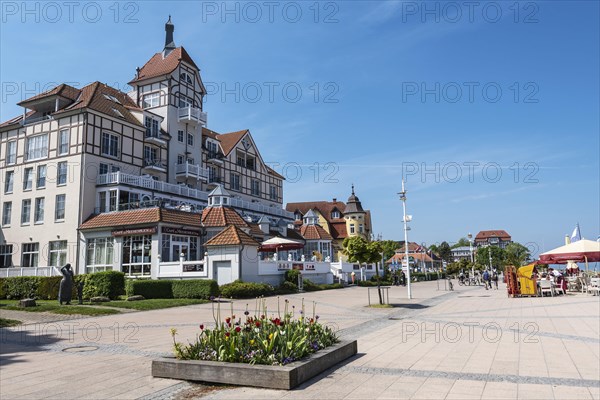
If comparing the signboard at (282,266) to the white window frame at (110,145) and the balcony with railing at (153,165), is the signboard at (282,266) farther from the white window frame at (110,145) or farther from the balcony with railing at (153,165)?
the white window frame at (110,145)

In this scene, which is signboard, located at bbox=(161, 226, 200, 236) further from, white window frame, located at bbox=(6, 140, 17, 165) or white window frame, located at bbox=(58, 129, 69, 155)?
white window frame, located at bbox=(6, 140, 17, 165)

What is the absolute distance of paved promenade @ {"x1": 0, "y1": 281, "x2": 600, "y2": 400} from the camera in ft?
20.7

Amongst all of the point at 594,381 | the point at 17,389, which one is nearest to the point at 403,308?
the point at 594,381

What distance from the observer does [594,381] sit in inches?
265

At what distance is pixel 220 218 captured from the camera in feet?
112

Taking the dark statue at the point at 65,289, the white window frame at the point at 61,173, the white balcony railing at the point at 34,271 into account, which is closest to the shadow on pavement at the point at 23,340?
the dark statue at the point at 65,289

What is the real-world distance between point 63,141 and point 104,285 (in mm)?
16704

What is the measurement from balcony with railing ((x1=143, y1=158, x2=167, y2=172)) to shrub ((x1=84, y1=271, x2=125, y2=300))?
51.3 feet

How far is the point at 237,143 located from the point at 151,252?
2203 centimetres

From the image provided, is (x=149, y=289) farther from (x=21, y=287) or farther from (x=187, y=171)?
(x=187, y=171)

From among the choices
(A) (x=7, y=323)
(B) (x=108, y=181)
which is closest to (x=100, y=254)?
(B) (x=108, y=181)

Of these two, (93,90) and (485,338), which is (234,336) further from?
(93,90)

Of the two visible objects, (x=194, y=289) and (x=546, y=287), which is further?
(x=546, y=287)

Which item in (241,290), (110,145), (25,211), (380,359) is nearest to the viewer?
(380,359)
